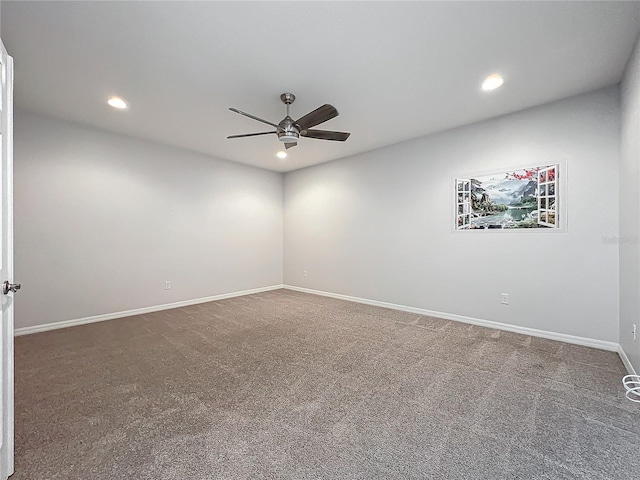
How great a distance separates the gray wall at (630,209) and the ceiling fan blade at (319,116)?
7.46 ft

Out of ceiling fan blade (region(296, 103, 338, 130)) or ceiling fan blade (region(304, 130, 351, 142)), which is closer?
ceiling fan blade (region(296, 103, 338, 130))

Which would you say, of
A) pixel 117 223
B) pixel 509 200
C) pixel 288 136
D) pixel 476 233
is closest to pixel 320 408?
pixel 288 136

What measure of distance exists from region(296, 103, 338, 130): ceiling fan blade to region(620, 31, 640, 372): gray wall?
7.46ft

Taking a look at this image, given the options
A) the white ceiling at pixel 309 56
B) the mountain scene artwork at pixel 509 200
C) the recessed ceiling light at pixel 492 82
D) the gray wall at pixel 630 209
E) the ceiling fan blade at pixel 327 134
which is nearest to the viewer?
the white ceiling at pixel 309 56

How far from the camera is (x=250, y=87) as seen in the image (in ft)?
8.93

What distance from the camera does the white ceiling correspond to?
5.99ft

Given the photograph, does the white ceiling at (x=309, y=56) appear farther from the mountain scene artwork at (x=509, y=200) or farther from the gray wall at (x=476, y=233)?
the mountain scene artwork at (x=509, y=200)

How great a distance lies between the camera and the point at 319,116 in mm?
2598

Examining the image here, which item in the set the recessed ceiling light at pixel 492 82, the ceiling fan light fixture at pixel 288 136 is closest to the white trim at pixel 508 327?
the recessed ceiling light at pixel 492 82

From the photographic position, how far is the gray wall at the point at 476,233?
2.83m

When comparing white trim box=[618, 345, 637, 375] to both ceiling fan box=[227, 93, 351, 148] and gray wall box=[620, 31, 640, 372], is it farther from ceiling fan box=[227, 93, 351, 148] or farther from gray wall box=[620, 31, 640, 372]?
ceiling fan box=[227, 93, 351, 148]

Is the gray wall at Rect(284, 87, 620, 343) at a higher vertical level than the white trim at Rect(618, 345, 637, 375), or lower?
higher

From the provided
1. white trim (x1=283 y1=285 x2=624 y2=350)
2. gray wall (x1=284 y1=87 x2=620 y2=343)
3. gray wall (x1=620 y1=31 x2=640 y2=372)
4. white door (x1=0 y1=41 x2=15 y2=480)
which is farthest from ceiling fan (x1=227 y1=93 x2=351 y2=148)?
white trim (x1=283 y1=285 x2=624 y2=350)

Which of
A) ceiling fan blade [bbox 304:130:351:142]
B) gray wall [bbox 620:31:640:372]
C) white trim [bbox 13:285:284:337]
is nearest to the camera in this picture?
gray wall [bbox 620:31:640:372]
